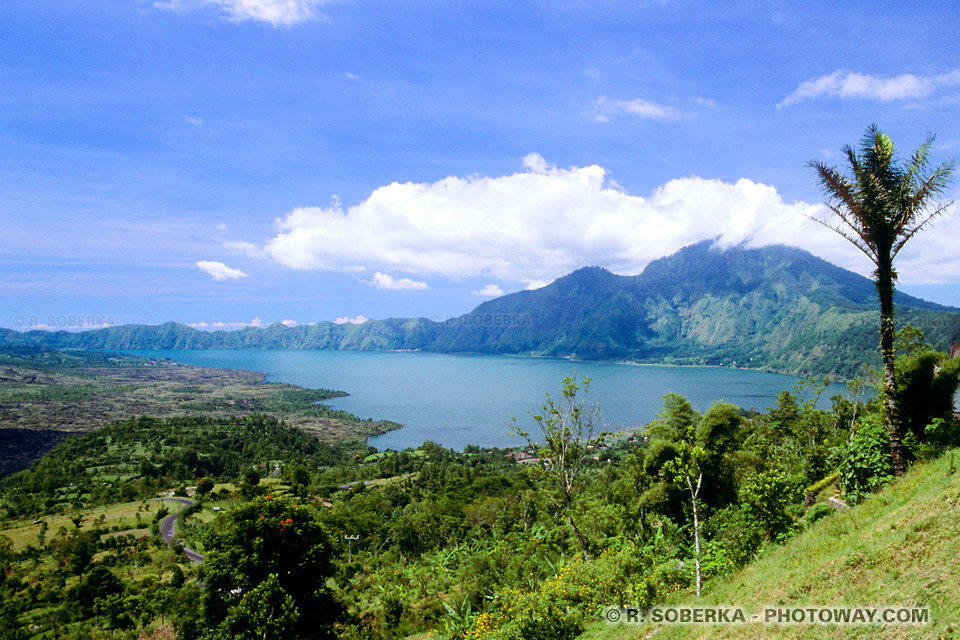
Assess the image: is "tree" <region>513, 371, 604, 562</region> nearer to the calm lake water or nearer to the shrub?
the shrub

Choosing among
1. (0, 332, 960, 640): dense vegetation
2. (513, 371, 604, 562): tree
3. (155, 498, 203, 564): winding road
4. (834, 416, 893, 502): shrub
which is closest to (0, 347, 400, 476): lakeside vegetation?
(0, 332, 960, 640): dense vegetation

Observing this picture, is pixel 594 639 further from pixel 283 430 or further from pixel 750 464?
pixel 283 430

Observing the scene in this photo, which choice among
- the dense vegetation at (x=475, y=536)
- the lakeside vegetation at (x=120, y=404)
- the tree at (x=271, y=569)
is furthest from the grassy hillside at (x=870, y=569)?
the lakeside vegetation at (x=120, y=404)

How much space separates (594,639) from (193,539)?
47515 millimetres

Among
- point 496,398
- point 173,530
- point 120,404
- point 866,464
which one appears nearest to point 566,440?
point 866,464

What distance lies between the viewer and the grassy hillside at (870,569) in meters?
4.76

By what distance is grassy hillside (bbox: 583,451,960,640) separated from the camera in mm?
4762

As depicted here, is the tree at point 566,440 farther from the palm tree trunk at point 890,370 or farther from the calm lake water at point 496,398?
the calm lake water at point 496,398

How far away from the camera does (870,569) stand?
5.48 metres

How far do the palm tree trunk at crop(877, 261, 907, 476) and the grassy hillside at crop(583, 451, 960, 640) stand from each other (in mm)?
370

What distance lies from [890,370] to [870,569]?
176 inches

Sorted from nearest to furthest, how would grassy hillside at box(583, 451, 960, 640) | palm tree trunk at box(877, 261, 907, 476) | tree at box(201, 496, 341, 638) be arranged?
grassy hillside at box(583, 451, 960, 640)
palm tree trunk at box(877, 261, 907, 476)
tree at box(201, 496, 341, 638)

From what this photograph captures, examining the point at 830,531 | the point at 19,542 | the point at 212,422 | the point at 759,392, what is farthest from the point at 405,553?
the point at 759,392

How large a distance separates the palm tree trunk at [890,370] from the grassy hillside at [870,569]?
0.37 m
